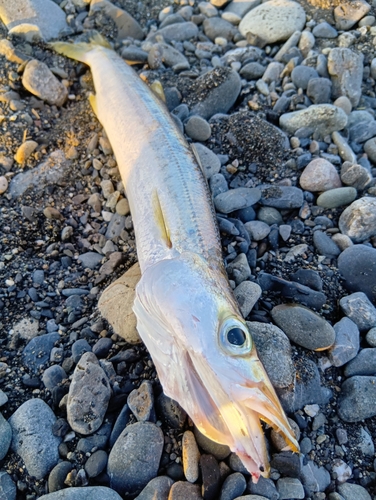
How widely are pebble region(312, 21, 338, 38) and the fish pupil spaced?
203 inches

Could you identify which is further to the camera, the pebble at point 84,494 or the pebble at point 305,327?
the pebble at point 305,327

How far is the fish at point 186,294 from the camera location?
7.68 ft

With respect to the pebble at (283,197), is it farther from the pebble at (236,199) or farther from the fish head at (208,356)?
the fish head at (208,356)

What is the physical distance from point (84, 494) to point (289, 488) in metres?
1.29

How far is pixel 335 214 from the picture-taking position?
4199mm

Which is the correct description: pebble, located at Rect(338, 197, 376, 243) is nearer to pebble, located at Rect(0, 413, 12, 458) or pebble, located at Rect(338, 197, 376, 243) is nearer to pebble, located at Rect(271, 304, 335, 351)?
pebble, located at Rect(271, 304, 335, 351)

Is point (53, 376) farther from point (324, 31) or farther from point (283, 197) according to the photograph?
point (324, 31)

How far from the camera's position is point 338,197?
4176 mm

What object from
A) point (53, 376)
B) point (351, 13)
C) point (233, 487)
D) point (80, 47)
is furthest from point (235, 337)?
point (351, 13)

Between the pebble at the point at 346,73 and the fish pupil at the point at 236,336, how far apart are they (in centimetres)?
398

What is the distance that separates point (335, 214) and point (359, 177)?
1.61 ft

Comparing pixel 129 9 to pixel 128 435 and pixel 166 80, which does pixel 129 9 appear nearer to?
pixel 166 80

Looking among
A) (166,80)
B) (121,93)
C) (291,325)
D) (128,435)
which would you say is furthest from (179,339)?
(166,80)

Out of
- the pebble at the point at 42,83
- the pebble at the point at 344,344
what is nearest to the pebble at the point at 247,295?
the pebble at the point at 344,344
